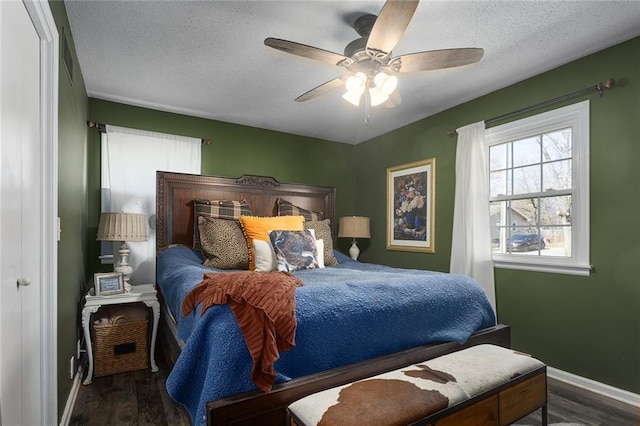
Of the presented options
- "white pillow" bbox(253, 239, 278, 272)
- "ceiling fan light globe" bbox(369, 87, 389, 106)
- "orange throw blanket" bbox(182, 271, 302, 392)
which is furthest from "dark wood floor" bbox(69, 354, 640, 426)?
"ceiling fan light globe" bbox(369, 87, 389, 106)

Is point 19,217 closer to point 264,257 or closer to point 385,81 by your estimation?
point 264,257

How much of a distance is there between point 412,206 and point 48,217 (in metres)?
3.38

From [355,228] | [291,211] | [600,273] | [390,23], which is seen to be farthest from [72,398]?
[600,273]

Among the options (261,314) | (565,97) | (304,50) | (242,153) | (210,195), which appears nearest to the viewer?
(261,314)

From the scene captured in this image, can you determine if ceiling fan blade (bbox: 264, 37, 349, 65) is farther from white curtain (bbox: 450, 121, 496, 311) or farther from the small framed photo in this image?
the small framed photo

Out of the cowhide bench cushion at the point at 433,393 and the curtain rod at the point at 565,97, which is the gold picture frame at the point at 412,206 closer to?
the curtain rod at the point at 565,97

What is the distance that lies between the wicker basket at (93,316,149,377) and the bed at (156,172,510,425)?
332 millimetres

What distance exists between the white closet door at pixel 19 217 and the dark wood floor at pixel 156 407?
60 centimetres

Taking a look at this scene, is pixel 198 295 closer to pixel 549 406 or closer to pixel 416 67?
pixel 416 67

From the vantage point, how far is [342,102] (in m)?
3.47

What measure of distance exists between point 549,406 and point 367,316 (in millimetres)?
1535

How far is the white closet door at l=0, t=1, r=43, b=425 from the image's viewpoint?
43.4 inches

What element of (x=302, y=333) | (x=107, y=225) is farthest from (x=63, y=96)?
(x=302, y=333)

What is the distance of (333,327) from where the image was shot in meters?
1.58
